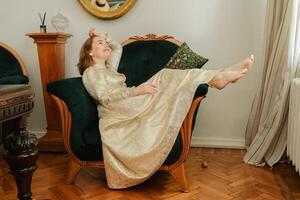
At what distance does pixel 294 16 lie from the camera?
7.09 ft

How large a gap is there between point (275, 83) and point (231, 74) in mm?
Result: 662

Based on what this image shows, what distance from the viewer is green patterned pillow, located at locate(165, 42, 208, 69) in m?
2.29

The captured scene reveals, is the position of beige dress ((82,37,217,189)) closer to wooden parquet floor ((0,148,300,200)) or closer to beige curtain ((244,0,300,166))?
wooden parquet floor ((0,148,300,200))

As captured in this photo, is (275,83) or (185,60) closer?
(185,60)

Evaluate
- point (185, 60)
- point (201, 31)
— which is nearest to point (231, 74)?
point (185, 60)

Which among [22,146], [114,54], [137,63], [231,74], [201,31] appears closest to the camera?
[22,146]

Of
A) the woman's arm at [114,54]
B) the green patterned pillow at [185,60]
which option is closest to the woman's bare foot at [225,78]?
the green patterned pillow at [185,60]

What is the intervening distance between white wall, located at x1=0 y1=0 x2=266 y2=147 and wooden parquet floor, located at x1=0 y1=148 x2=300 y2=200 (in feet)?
1.48

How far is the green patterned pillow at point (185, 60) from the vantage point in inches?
90.3

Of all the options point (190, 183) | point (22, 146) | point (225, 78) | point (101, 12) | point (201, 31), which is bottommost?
point (190, 183)

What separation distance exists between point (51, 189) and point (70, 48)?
137 centimetres

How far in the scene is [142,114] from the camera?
203 centimetres

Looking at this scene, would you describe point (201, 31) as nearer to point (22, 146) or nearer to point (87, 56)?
point (87, 56)

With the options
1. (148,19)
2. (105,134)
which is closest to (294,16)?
A: (148,19)
